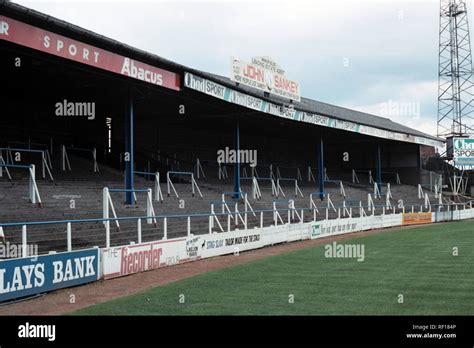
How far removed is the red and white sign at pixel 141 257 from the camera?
1314 centimetres

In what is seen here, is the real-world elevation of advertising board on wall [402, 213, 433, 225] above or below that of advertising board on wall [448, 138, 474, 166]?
below

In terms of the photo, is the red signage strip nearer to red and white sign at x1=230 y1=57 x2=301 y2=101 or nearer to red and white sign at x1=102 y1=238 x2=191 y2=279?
red and white sign at x1=102 y1=238 x2=191 y2=279

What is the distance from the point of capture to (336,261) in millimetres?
14680

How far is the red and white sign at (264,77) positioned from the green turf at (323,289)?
12.4 metres

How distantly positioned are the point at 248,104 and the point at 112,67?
8719mm

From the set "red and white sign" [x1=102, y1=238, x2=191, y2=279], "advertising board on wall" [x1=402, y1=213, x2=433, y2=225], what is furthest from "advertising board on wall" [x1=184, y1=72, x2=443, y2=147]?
"red and white sign" [x1=102, y1=238, x2=191, y2=279]

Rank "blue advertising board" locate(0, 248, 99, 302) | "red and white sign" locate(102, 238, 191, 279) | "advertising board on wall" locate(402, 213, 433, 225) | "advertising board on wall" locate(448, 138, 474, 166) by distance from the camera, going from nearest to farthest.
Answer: "blue advertising board" locate(0, 248, 99, 302)
"red and white sign" locate(102, 238, 191, 279)
"advertising board on wall" locate(402, 213, 433, 225)
"advertising board on wall" locate(448, 138, 474, 166)

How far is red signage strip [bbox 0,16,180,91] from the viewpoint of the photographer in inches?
498
